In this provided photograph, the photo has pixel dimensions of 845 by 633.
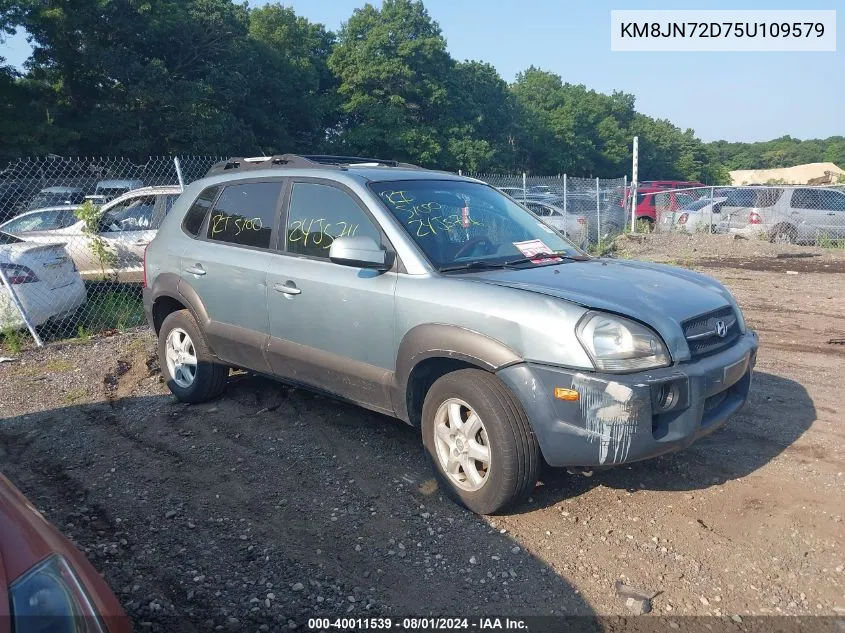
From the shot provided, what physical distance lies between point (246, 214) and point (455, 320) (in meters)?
2.24

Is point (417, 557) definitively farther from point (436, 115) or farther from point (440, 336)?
point (436, 115)

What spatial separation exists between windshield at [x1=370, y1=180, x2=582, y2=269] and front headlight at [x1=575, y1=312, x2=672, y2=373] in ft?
3.25

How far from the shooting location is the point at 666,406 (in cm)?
331

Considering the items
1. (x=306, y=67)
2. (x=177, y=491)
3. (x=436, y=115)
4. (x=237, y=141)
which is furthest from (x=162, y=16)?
(x=177, y=491)

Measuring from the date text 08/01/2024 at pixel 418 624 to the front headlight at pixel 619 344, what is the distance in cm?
120

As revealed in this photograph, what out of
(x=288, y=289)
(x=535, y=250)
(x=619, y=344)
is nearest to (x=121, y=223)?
(x=288, y=289)

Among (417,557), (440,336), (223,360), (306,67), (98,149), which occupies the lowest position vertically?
(417,557)

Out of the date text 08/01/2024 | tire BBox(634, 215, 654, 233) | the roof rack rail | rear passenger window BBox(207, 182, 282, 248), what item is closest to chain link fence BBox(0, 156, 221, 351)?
the roof rack rail

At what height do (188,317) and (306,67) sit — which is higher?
(306,67)

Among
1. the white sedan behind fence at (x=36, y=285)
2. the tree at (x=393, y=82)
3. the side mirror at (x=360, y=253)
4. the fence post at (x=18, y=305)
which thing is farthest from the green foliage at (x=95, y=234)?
the tree at (x=393, y=82)

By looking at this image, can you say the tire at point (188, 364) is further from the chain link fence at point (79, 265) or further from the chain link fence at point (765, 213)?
A: the chain link fence at point (765, 213)

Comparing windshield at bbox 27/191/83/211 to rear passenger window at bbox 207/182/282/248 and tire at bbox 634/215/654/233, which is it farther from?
tire at bbox 634/215/654/233

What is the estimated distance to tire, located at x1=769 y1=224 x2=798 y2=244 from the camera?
16922 mm

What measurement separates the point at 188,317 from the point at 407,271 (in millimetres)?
2430
